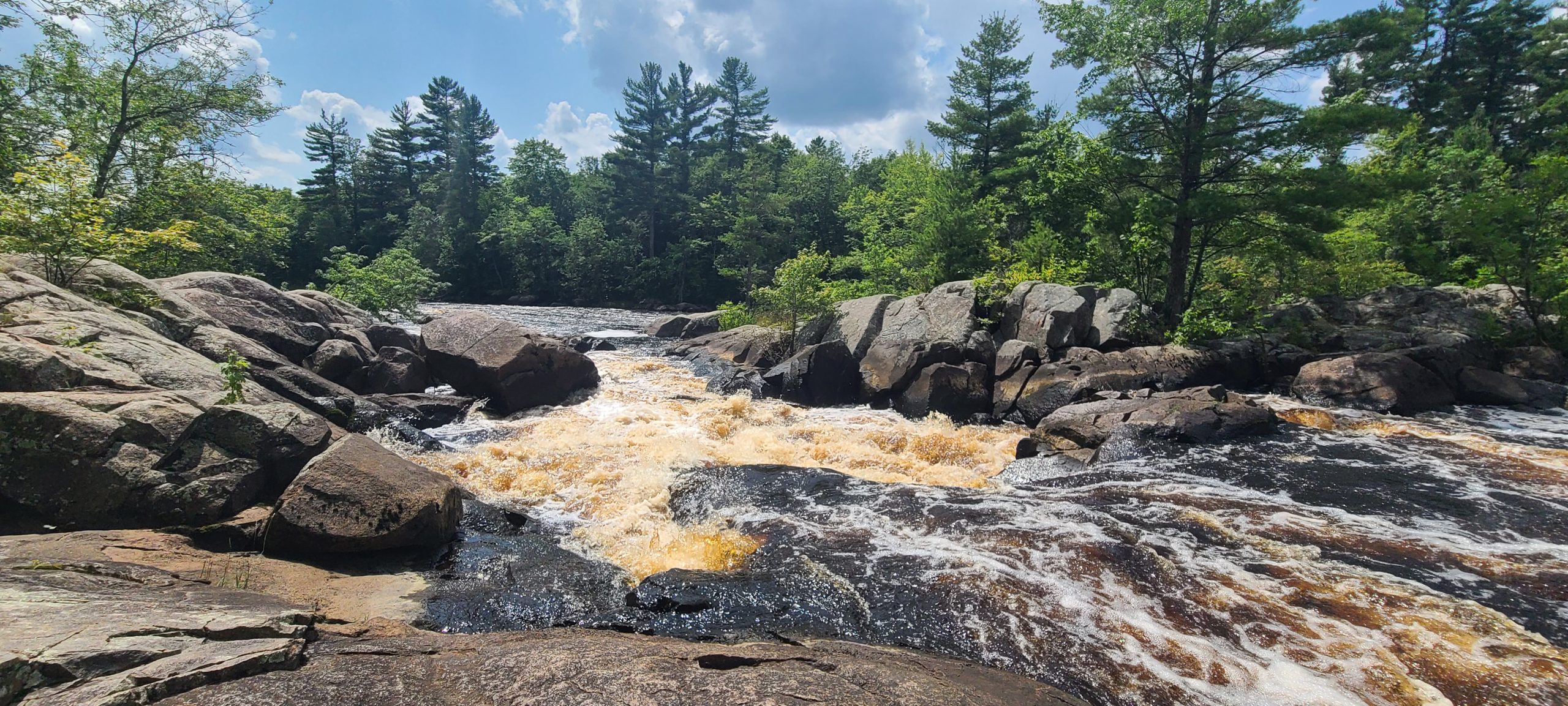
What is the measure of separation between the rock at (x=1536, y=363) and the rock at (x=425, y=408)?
2315 cm

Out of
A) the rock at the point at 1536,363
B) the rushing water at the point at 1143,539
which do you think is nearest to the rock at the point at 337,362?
the rushing water at the point at 1143,539

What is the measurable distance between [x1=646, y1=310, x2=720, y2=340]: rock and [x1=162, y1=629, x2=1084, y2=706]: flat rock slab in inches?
841

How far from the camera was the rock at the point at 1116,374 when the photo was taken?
1251cm

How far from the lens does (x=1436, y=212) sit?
67.8 ft

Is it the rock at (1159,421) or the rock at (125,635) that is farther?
the rock at (1159,421)

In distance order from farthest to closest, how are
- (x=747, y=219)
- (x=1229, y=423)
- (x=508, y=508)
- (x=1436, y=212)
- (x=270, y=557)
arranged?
(x=747, y=219) < (x=1436, y=212) < (x=1229, y=423) < (x=508, y=508) < (x=270, y=557)

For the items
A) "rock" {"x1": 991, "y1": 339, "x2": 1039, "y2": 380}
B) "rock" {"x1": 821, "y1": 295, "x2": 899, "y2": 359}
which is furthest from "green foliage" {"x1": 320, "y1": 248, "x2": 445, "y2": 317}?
"rock" {"x1": 991, "y1": 339, "x2": 1039, "y2": 380}

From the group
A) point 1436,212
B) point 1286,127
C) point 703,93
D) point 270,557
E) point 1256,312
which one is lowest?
point 270,557

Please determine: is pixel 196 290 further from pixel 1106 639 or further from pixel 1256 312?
pixel 1256 312

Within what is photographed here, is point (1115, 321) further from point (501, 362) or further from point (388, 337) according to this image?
point (388, 337)

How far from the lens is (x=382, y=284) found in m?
22.8

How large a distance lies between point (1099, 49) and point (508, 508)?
57.8ft

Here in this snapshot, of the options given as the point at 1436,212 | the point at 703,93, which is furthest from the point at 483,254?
the point at 1436,212

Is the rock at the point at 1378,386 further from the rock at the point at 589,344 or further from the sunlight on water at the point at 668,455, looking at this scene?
the rock at the point at 589,344
